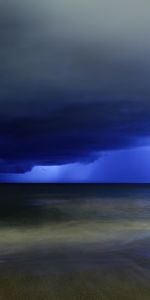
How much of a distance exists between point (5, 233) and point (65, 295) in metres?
13.7

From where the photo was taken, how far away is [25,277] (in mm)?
10008

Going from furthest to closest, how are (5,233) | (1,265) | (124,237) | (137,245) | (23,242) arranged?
(5,233) < (124,237) < (23,242) < (137,245) < (1,265)

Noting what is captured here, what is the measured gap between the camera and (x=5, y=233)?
69.9 ft

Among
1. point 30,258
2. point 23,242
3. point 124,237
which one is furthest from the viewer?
point 124,237

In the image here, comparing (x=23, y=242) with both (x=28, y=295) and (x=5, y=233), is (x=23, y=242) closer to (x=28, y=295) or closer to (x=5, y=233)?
(x=5, y=233)

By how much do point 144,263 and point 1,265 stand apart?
4.64m

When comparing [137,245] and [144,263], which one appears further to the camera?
[137,245]

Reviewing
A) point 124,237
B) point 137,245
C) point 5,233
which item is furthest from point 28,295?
point 5,233

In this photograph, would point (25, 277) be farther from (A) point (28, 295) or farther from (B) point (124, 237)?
(B) point (124, 237)

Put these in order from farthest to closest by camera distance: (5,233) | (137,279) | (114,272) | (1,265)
A: (5,233) → (1,265) → (114,272) → (137,279)

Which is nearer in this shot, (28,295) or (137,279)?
(28,295)

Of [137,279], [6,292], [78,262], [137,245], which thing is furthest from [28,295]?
[137,245]

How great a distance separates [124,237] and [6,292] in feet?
37.8

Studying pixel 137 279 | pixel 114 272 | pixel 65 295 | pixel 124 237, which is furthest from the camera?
pixel 124 237
